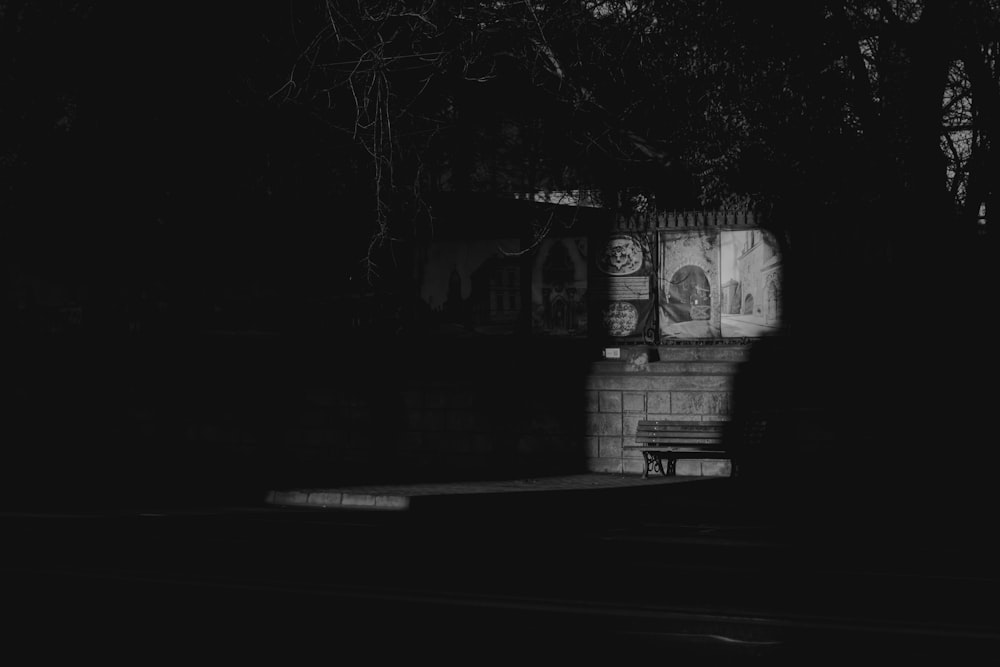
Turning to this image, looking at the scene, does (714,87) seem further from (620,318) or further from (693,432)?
(693,432)

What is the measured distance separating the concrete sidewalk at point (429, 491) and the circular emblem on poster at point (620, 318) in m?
2.01

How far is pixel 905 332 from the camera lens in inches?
555

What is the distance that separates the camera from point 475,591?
7164 millimetres

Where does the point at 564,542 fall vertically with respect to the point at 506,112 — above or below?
below

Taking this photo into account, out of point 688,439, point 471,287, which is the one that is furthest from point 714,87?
point 688,439

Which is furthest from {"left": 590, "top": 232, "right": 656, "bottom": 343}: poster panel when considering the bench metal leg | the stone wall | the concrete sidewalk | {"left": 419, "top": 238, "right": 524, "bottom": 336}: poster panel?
the concrete sidewalk

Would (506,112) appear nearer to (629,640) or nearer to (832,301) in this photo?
(832,301)

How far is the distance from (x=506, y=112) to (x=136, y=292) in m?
5.99

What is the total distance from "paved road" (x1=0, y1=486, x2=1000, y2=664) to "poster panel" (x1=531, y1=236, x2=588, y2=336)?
498 centimetres

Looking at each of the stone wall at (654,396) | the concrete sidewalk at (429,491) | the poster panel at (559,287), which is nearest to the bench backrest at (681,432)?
the stone wall at (654,396)

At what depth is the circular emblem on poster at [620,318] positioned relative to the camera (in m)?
15.2

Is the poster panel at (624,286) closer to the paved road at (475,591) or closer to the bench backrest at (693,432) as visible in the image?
the bench backrest at (693,432)

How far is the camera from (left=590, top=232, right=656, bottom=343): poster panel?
49.6 ft

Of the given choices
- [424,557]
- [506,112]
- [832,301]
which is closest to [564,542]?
[424,557]
